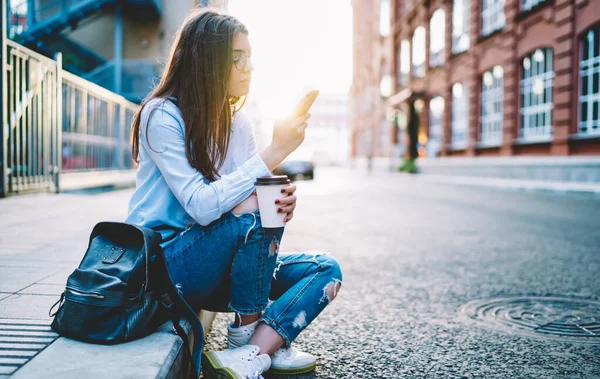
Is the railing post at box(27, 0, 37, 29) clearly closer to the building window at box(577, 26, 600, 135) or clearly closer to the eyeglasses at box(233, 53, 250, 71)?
the building window at box(577, 26, 600, 135)

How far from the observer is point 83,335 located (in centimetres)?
186

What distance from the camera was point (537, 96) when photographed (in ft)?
58.4

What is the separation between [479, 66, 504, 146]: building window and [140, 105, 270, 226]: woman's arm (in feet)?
62.5

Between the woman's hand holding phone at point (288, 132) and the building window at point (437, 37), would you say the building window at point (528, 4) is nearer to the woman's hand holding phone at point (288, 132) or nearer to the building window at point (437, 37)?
the building window at point (437, 37)

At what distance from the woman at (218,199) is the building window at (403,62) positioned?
31348mm

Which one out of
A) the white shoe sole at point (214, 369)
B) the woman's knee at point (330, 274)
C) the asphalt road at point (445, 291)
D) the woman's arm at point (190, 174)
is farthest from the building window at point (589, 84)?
the white shoe sole at point (214, 369)

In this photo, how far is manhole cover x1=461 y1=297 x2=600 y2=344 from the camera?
3.00 m

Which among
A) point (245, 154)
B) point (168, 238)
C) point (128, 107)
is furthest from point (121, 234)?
point (128, 107)

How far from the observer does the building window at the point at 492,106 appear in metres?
20.3

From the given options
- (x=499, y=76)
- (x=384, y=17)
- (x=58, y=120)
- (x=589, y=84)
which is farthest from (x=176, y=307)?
(x=384, y=17)

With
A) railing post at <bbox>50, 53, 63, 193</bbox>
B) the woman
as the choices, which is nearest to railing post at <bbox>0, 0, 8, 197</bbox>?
railing post at <bbox>50, 53, 63, 193</bbox>

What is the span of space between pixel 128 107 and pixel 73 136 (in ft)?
11.1

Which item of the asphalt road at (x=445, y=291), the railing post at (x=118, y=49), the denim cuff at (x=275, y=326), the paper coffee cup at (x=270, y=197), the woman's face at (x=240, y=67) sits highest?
the railing post at (x=118, y=49)

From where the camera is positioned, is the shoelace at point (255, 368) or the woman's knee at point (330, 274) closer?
the shoelace at point (255, 368)
